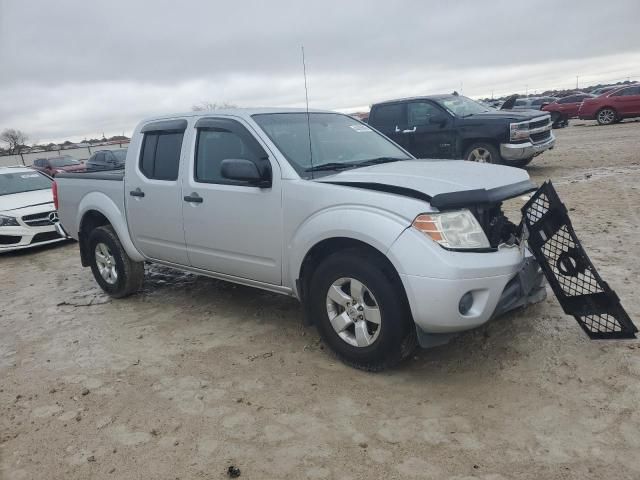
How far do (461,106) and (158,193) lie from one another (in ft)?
26.7

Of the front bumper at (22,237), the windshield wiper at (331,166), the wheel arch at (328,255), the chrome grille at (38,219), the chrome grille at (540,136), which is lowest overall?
the front bumper at (22,237)

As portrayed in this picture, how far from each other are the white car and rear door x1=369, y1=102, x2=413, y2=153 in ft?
22.0

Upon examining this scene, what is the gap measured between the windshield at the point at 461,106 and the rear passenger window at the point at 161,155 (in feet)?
24.4

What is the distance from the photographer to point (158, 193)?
186 inches

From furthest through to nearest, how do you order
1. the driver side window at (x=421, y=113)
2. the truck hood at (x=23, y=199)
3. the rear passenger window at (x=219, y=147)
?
1. the driver side window at (x=421, y=113)
2. the truck hood at (x=23, y=199)
3. the rear passenger window at (x=219, y=147)

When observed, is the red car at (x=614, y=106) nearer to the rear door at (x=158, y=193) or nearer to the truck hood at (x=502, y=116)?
the truck hood at (x=502, y=116)

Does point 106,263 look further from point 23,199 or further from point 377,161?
point 23,199

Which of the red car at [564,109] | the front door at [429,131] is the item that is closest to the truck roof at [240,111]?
the front door at [429,131]

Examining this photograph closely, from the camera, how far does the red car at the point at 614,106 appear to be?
23.0 metres

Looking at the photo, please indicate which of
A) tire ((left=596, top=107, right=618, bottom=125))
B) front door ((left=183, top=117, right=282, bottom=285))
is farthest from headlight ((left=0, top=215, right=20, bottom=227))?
tire ((left=596, top=107, right=618, bottom=125))

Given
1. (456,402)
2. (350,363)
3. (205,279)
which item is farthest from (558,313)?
(205,279)

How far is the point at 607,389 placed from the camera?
309 cm

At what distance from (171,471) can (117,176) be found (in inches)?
135

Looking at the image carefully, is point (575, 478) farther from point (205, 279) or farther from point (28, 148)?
point (28, 148)
